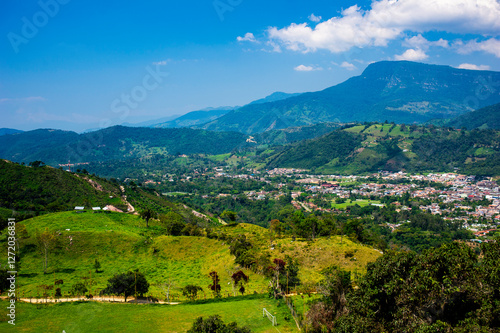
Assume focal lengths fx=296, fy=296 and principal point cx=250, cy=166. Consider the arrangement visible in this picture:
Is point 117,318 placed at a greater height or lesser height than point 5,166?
lesser

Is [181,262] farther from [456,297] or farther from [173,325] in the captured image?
[456,297]

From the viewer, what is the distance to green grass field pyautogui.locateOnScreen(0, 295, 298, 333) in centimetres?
2097

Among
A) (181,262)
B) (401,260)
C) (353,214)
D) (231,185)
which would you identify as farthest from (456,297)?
(231,185)

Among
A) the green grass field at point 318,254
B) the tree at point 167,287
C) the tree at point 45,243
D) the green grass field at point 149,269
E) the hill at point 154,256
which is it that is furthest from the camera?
the tree at point 45,243

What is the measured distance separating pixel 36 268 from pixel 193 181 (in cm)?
16123

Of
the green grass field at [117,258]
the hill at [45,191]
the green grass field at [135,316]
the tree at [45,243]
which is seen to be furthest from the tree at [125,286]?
the hill at [45,191]

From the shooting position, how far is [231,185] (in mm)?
182625

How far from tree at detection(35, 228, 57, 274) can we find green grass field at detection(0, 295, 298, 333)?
45.0 feet

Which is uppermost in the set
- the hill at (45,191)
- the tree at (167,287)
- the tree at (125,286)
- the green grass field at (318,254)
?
the hill at (45,191)

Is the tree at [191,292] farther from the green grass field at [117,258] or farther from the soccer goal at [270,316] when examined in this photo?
the soccer goal at [270,316]

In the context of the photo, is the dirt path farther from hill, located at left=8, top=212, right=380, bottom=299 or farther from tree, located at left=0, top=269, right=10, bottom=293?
hill, located at left=8, top=212, right=380, bottom=299

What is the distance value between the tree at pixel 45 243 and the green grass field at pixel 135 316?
13.7 metres

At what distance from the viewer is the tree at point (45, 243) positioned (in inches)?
1463

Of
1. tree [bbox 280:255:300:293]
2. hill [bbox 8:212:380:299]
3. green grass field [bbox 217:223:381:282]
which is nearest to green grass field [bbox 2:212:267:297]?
hill [bbox 8:212:380:299]
